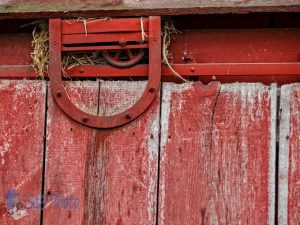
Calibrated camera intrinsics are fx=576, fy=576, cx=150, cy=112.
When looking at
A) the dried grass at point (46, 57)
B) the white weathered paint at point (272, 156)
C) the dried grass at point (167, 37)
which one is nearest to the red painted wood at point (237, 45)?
the dried grass at point (167, 37)

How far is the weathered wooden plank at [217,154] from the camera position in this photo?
1.74 m

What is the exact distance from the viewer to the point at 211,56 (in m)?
1.82

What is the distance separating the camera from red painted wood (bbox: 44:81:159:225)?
5.84 ft

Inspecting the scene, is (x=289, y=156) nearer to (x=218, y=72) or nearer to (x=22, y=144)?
(x=218, y=72)

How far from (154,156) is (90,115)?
24 cm

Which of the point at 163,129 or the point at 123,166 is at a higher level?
the point at 163,129

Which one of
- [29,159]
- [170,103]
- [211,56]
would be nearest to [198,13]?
[211,56]

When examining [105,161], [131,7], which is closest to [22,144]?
[105,161]

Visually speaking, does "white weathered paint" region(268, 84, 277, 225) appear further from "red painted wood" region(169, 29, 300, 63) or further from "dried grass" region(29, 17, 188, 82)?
"dried grass" region(29, 17, 188, 82)

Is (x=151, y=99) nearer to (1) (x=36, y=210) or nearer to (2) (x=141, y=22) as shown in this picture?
(2) (x=141, y=22)

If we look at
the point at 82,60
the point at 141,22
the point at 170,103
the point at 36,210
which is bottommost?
the point at 36,210

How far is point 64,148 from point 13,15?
442 millimetres

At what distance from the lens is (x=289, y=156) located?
174 cm

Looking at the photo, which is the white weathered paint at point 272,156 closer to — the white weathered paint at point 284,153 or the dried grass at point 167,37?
the white weathered paint at point 284,153
